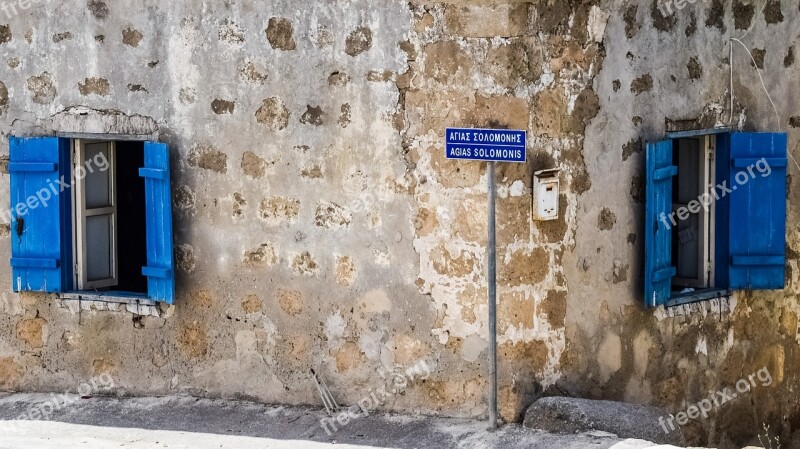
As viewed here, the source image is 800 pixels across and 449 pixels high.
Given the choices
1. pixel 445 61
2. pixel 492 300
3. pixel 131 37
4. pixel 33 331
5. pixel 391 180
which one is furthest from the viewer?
pixel 33 331

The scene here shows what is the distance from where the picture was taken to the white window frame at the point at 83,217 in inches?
377

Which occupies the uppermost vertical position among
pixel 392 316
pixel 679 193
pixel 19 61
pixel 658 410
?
pixel 19 61

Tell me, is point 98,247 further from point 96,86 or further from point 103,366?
point 96,86

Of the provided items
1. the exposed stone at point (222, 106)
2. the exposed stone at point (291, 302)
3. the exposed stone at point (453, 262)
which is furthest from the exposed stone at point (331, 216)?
the exposed stone at point (222, 106)

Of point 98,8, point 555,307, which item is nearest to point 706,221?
point 555,307

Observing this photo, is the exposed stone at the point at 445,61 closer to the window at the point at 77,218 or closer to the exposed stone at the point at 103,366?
the window at the point at 77,218

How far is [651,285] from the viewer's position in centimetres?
903

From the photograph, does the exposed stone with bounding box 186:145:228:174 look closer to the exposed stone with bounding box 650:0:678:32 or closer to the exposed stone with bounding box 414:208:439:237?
the exposed stone with bounding box 414:208:439:237

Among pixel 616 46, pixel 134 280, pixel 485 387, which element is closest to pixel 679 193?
pixel 616 46

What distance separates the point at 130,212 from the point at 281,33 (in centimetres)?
301

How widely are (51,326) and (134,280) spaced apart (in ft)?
3.78

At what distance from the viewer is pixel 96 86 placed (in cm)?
938

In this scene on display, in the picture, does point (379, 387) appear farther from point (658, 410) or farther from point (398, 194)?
point (658, 410)

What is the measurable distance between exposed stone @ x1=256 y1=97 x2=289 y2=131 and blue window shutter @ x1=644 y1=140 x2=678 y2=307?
249 cm
